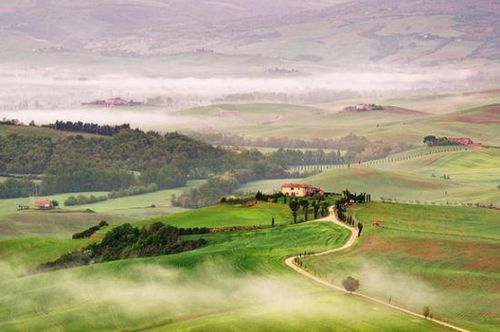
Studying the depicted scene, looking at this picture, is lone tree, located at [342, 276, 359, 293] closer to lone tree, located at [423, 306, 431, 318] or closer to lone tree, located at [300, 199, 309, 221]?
lone tree, located at [423, 306, 431, 318]

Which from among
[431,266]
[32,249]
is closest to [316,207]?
[32,249]

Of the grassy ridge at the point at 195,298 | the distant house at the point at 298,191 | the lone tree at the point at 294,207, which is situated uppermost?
the distant house at the point at 298,191

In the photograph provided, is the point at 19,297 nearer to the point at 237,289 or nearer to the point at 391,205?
the point at 237,289

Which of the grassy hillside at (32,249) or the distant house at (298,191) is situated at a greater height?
the distant house at (298,191)

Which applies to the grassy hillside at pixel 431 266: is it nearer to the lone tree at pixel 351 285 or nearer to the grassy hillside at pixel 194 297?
the lone tree at pixel 351 285

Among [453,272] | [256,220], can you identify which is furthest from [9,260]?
[453,272]

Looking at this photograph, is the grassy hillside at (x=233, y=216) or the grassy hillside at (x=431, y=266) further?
the grassy hillside at (x=233, y=216)

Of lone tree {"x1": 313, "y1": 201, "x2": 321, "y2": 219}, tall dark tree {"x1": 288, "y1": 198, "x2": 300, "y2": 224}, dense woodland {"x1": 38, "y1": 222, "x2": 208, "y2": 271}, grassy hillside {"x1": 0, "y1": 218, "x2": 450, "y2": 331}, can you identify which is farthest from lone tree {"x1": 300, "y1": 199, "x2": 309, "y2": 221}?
grassy hillside {"x1": 0, "y1": 218, "x2": 450, "y2": 331}

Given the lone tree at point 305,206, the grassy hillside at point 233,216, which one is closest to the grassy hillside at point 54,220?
the grassy hillside at point 233,216
